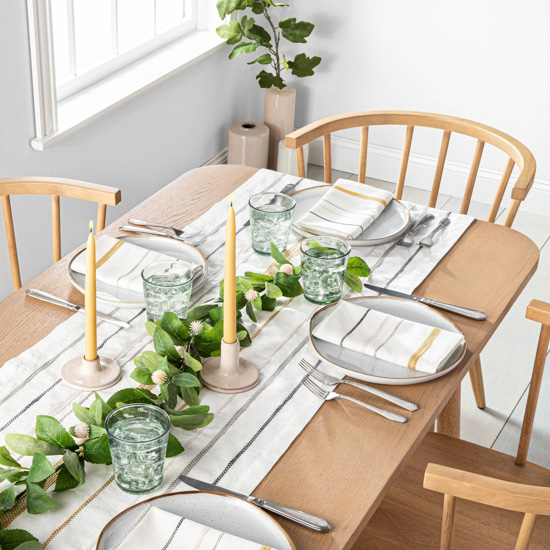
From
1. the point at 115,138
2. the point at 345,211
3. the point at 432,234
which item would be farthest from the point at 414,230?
the point at 115,138

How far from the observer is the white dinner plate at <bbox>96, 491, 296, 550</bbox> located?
973mm

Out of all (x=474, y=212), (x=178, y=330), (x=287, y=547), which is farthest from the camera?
(x=474, y=212)

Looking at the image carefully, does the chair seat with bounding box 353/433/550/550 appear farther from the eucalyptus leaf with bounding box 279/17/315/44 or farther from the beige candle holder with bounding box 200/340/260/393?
the eucalyptus leaf with bounding box 279/17/315/44

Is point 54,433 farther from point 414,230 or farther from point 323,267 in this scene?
point 414,230

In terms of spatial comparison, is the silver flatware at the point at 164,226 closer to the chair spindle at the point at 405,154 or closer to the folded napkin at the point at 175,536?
the chair spindle at the point at 405,154

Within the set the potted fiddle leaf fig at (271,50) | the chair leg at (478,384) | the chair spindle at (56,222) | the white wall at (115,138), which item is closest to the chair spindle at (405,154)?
the chair leg at (478,384)

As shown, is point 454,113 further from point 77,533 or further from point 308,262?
point 77,533

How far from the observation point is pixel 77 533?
3.20 ft

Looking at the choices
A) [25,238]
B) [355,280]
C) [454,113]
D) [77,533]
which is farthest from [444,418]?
Answer: [454,113]

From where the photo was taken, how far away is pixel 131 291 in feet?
4.81

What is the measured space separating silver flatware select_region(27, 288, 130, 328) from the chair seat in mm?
535

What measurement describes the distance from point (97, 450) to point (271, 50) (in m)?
2.68

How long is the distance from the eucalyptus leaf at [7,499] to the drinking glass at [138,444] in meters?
0.13

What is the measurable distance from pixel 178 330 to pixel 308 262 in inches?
11.0
